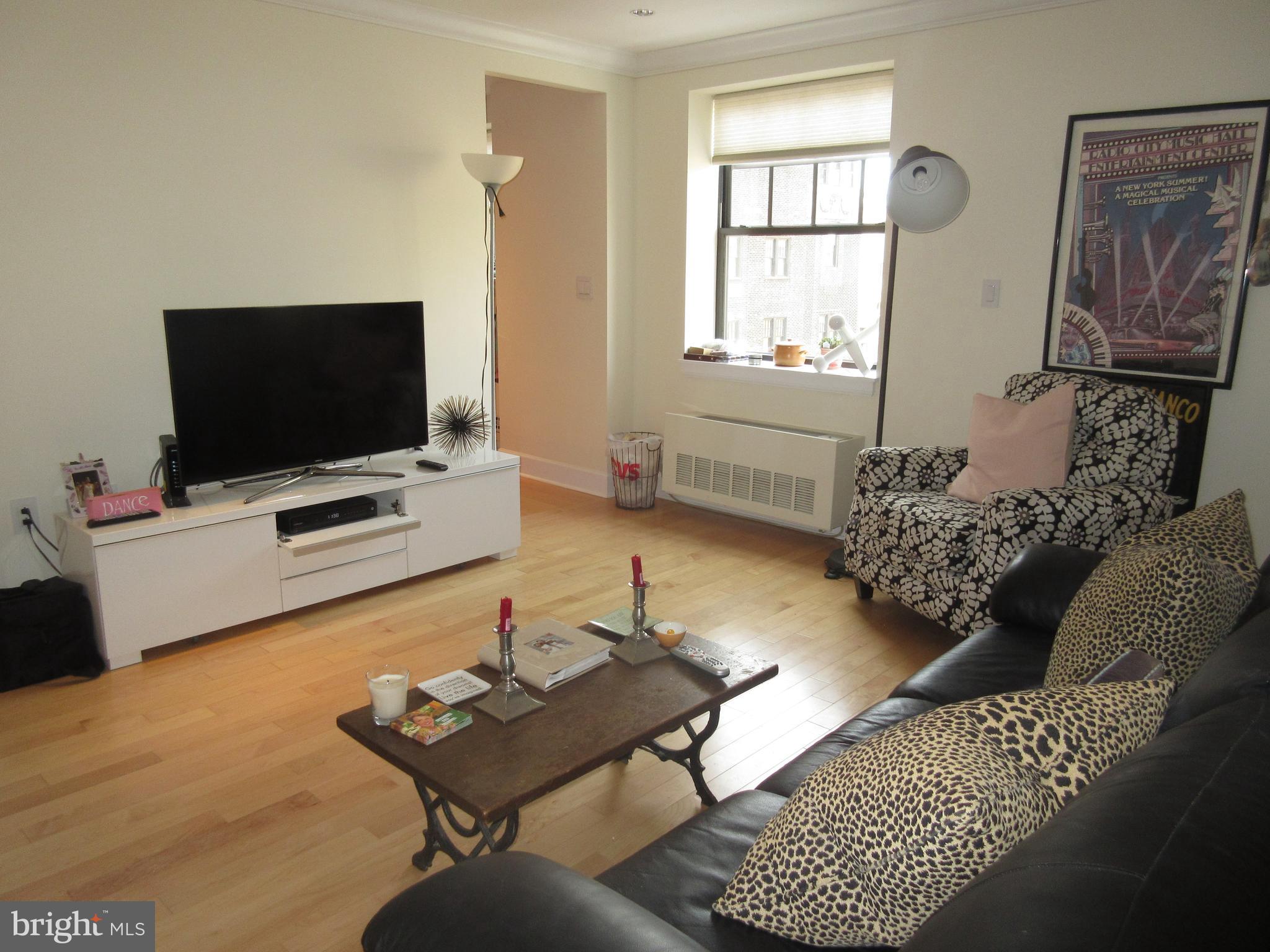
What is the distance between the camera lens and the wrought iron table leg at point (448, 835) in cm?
189

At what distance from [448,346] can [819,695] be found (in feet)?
8.37

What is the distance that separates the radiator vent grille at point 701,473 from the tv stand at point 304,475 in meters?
1.79

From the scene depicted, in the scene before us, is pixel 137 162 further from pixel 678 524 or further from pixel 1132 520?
pixel 1132 520

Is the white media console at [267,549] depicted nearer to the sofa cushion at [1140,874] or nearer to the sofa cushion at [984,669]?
the sofa cushion at [984,669]

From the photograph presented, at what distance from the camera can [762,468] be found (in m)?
4.73

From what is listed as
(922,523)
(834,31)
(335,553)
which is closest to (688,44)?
(834,31)

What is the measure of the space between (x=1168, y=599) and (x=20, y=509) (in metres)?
3.56

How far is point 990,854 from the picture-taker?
3.13 ft

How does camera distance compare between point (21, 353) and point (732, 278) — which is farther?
point (732, 278)

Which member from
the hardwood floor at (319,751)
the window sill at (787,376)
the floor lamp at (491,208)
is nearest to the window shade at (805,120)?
the window sill at (787,376)

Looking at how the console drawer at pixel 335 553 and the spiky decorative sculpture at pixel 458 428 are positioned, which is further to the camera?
the spiky decorative sculpture at pixel 458 428

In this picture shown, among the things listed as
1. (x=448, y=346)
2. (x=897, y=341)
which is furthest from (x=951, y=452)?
(x=448, y=346)

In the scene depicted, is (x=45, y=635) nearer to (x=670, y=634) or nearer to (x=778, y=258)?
(x=670, y=634)

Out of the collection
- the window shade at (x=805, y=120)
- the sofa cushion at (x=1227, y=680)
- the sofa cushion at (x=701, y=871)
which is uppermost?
the window shade at (x=805, y=120)
